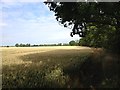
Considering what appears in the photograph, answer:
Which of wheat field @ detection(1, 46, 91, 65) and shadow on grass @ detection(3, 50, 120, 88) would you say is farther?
wheat field @ detection(1, 46, 91, 65)

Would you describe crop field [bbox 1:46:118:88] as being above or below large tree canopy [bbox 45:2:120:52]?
below

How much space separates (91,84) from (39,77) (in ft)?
9.75

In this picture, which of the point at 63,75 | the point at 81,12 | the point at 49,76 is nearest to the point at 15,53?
the point at 81,12

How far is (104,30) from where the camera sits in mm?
33438

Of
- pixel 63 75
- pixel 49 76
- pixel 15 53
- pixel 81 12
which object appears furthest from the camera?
pixel 15 53

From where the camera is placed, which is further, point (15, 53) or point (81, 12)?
point (15, 53)

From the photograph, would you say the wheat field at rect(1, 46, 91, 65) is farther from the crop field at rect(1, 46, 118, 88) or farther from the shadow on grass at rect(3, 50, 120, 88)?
the shadow on grass at rect(3, 50, 120, 88)

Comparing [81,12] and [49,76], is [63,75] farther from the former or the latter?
[81,12]

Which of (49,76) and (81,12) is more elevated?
(81,12)

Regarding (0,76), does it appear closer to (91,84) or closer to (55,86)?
(55,86)

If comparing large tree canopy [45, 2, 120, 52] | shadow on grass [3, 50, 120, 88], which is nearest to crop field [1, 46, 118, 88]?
shadow on grass [3, 50, 120, 88]

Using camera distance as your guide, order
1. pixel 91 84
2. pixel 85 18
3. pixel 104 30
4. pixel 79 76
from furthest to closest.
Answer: pixel 104 30 < pixel 85 18 < pixel 79 76 < pixel 91 84

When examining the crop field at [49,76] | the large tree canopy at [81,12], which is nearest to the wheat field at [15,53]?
the crop field at [49,76]

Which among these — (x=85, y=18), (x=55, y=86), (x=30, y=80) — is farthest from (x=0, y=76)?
(x=85, y=18)
